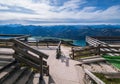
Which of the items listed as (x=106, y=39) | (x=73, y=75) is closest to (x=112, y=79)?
(x=73, y=75)

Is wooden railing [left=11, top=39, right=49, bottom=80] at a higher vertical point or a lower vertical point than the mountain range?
higher

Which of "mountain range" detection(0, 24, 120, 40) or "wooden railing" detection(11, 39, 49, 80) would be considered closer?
"wooden railing" detection(11, 39, 49, 80)

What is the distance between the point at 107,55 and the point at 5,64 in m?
9.22

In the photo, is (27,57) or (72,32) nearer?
(27,57)

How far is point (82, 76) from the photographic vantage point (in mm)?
8883

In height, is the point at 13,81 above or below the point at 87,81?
above

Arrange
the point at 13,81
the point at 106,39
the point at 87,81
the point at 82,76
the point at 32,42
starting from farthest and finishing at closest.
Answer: the point at 106,39 → the point at 32,42 → the point at 82,76 → the point at 87,81 → the point at 13,81

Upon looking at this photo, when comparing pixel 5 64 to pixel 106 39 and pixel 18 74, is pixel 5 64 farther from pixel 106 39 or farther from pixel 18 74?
pixel 106 39

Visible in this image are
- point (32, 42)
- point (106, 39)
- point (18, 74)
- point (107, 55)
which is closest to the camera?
point (18, 74)

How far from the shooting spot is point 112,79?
825 centimetres

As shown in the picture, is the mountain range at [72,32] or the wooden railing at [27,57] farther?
the mountain range at [72,32]

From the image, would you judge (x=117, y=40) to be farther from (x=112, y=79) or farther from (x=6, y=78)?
(x=6, y=78)

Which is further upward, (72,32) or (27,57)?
(27,57)

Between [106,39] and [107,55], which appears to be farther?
[106,39]
